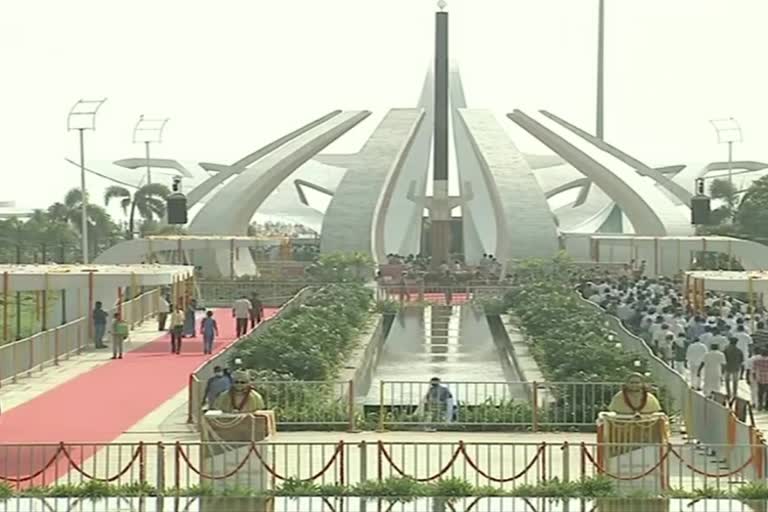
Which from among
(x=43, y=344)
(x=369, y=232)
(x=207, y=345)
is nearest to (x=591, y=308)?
(x=207, y=345)

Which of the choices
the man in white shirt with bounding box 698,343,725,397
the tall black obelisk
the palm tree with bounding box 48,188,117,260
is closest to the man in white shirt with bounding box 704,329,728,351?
the man in white shirt with bounding box 698,343,725,397

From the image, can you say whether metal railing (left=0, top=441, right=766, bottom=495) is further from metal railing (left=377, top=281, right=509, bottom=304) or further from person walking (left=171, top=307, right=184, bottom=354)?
metal railing (left=377, top=281, right=509, bottom=304)

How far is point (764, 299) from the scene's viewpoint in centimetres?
2745

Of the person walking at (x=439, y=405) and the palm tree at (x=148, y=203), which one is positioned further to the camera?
the palm tree at (x=148, y=203)

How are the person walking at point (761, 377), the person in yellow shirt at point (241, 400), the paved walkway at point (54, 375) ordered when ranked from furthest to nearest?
the paved walkway at point (54, 375), the person walking at point (761, 377), the person in yellow shirt at point (241, 400)

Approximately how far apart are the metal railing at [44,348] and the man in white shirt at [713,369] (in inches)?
347

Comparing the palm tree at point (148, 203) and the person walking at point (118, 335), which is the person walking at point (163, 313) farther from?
the palm tree at point (148, 203)

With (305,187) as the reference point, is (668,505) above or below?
below

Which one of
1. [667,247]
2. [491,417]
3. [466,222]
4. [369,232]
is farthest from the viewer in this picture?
[466,222]

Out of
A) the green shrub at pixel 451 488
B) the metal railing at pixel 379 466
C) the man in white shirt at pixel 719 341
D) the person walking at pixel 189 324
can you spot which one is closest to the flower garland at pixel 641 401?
the metal railing at pixel 379 466

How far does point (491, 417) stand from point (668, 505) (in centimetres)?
513

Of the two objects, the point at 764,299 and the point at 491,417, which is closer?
the point at 491,417

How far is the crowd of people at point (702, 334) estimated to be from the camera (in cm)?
1709

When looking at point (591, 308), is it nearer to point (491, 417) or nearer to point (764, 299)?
point (764, 299)
